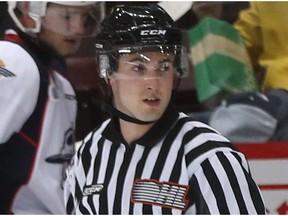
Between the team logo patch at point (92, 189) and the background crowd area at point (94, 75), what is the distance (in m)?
0.19

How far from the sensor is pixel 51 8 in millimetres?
1874

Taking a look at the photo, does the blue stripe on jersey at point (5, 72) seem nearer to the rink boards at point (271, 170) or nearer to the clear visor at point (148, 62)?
the clear visor at point (148, 62)

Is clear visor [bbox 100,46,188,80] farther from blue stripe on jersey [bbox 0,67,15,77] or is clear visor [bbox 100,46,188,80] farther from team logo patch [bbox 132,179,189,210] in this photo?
blue stripe on jersey [bbox 0,67,15,77]

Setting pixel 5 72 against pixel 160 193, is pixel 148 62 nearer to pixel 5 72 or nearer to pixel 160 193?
pixel 160 193

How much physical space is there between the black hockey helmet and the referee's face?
0.04 ft

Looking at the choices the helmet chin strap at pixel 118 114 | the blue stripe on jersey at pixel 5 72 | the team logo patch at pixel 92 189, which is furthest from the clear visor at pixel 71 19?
the team logo patch at pixel 92 189

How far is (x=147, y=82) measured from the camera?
4.86 ft

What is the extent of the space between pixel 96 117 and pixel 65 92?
170 mm

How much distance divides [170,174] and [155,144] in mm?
61

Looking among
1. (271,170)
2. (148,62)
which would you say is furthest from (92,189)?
(271,170)

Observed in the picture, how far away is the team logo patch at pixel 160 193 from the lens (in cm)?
145

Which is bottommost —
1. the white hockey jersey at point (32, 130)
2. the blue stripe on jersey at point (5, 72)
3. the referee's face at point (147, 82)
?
the white hockey jersey at point (32, 130)


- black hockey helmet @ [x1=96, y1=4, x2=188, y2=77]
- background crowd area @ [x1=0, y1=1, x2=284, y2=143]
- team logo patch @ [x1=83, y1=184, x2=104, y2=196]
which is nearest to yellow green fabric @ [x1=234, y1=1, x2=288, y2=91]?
background crowd area @ [x1=0, y1=1, x2=284, y2=143]

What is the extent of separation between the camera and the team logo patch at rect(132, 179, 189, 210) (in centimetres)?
145
